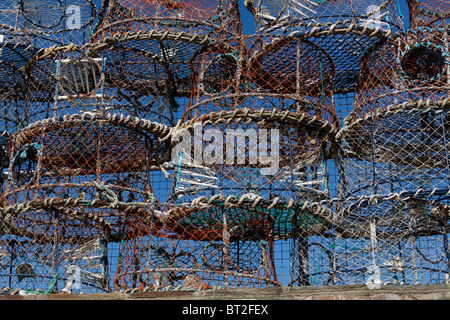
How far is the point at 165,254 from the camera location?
48.1 feet

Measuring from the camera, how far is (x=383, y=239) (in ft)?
46.7

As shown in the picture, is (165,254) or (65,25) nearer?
(165,254)

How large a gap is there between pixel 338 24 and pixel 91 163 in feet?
19.6

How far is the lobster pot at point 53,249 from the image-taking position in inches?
566

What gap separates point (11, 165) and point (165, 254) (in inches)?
154

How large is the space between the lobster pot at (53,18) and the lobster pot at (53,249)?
5288mm

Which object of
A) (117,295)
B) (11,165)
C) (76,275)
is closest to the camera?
(117,295)

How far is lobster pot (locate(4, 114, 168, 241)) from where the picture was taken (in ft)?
48.1

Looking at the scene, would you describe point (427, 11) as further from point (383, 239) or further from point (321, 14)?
point (383, 239)

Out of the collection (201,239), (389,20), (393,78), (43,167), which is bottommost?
(201,239)

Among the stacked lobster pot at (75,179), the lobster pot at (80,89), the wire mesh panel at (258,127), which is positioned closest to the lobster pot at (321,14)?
the wire mesh panel at (258,127)

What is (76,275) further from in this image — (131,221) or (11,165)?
(11,165)

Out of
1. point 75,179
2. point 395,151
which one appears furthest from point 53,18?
point 395,151

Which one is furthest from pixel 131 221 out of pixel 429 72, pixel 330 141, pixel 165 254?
pixel 429 72
